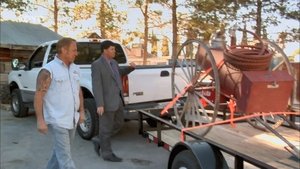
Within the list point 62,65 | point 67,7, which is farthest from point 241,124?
point 67,7

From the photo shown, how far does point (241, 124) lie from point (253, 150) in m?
1.17

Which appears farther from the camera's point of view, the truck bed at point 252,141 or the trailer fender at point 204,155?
the truck bed at point 252,141

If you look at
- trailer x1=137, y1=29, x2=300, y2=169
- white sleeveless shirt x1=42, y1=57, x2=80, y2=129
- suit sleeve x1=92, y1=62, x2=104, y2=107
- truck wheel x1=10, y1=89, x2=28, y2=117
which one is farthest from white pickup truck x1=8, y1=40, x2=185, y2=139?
white sleeveless shirt x1=42, y1=57, x2=80, y2=129

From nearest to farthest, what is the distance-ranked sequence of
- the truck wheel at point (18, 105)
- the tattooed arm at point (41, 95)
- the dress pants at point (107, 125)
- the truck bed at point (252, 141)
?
the truck bed at point (252, 141) < the tattooed arm at point (41, 95) < the dress pants at point (107, 125) < the truck wheel at point (18, 105)

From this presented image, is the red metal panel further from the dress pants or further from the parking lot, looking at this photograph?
the dress pants

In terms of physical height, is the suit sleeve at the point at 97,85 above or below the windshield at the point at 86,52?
below

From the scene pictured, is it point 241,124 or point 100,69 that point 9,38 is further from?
point 241,124

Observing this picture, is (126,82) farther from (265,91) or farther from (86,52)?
(265,91)

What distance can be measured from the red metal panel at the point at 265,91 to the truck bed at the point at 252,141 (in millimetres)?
435

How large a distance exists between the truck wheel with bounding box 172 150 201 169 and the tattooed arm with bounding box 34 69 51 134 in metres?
1.38

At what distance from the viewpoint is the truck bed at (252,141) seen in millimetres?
3826

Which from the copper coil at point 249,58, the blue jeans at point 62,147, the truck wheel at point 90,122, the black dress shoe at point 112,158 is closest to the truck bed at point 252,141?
the copper coil at point 249,58

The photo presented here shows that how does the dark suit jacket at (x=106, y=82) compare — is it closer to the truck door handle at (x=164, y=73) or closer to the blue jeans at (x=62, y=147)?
the truck door handle at (x=164, y=73)

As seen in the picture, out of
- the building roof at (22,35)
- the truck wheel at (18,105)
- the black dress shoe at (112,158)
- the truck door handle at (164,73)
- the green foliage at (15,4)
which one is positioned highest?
the green foliage at (15,4)
